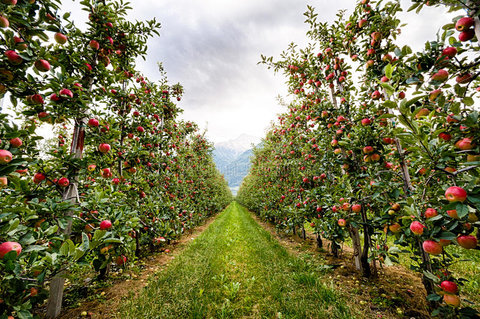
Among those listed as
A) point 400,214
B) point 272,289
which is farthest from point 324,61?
point 272,289

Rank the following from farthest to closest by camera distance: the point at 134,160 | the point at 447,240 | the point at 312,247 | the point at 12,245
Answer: the point at 312,247 < the point at 134,160 < the point at 447,240 < the point at 12,245

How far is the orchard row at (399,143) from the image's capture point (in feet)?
5.35

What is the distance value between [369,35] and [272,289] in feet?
17.3

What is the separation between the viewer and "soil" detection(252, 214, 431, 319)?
103 inches

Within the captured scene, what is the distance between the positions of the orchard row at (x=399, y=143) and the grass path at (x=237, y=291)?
1192mm

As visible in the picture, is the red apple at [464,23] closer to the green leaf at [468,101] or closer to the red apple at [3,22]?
the green leaf at [468,101]

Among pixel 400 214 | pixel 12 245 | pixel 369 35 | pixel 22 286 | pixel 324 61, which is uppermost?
pixel 324 61

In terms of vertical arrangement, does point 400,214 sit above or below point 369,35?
below

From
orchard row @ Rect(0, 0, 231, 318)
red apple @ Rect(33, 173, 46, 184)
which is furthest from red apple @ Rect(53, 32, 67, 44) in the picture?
red apple @ Rect(33, 173, 46, 184)

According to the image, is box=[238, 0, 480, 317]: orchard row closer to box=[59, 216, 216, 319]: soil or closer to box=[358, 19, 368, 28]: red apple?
box=[358, 19, 368, 28]: red apple

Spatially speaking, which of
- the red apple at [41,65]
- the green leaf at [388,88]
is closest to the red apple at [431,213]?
the green leaf at [388,88]

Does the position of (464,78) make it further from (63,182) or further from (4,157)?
(63,182)

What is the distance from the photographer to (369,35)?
2.99m

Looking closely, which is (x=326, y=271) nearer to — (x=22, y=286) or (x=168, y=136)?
(x=22, y=286)
